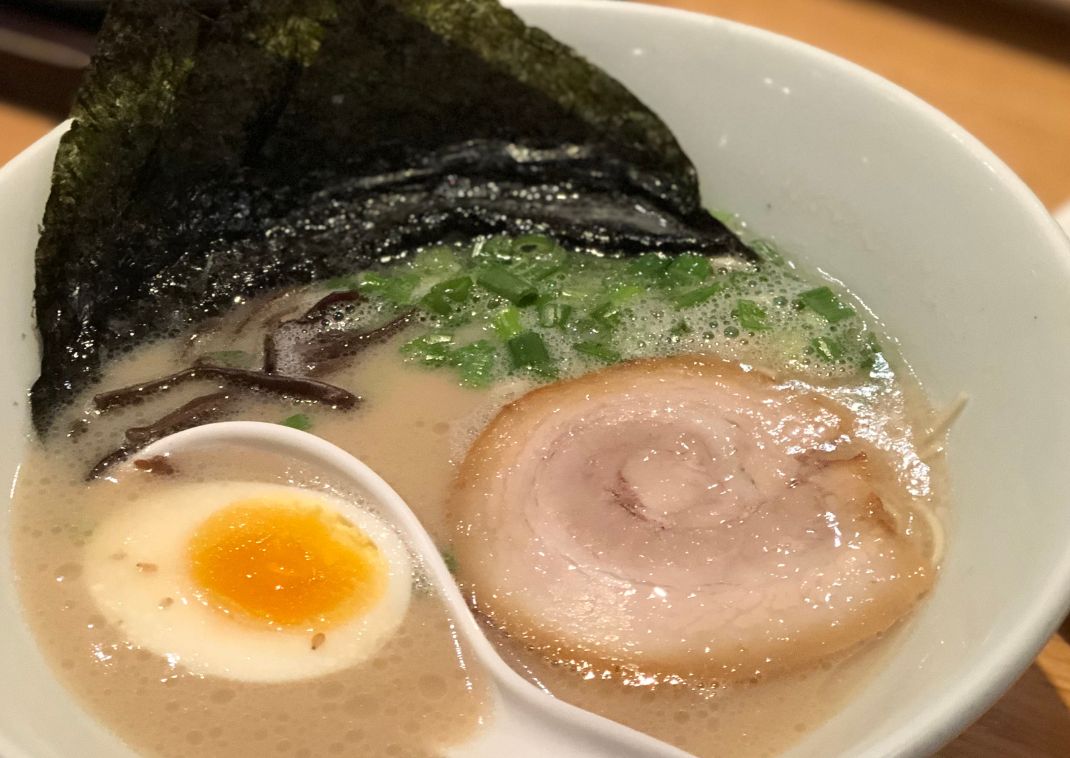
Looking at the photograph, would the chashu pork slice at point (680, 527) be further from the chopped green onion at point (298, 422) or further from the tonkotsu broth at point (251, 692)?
the chopped green onion at point (298, 422)

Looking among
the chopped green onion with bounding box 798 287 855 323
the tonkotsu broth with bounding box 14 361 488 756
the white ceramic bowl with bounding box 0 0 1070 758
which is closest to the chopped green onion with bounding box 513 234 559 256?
the white ceramic bowl with bounding box 0 0 1070 758

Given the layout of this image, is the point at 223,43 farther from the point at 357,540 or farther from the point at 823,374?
the point at 823,374

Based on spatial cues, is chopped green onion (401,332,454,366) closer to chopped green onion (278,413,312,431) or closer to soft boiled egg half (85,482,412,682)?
chopped green onion (278,413,312,431)

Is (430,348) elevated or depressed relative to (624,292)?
→ depressed

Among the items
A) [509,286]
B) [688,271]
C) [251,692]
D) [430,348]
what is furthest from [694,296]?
[251,692]

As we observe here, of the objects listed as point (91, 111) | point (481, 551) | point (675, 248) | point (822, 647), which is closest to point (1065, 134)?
point (675, 248)

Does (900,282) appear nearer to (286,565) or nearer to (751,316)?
(751,316)

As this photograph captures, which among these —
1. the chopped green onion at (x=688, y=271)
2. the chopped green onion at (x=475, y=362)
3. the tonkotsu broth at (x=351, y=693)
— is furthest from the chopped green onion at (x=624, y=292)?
the tonkotsu broth at (x=351, y=693)
